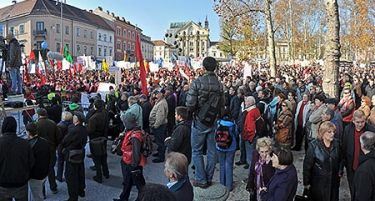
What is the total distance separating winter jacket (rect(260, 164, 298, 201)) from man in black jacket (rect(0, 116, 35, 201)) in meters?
3.46

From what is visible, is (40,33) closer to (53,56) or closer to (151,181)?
(53,56)

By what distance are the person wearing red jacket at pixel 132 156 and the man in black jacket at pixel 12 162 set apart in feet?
6.03

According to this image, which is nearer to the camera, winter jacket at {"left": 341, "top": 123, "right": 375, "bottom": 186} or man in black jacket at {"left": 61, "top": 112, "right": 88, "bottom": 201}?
winter jacket at {"left": 341, "top": 123, "right": 375, "bottom": 186}

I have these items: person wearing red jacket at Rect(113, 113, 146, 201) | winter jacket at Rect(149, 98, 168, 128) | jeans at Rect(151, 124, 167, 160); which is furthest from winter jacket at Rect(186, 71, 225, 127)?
jeans at Rect(151, 124, 167, 160)

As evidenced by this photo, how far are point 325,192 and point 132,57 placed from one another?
282 feet

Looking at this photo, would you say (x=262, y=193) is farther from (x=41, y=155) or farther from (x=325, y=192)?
(x=41, y=155)

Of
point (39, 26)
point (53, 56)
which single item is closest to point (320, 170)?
point (53, 56)

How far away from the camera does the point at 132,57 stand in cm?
8975

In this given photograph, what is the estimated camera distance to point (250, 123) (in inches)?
336

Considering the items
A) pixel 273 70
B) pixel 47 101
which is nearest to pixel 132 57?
pixel 273 70

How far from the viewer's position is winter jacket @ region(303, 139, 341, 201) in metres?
5.62

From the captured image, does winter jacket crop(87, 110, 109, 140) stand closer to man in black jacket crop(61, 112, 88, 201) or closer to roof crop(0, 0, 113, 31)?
man in black jacket crop(61, 112, 88, 201)

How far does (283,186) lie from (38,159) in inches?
150

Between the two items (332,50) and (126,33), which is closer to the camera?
(332,50)
